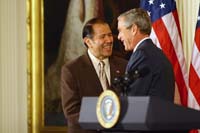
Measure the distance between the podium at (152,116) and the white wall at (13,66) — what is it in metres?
3.57

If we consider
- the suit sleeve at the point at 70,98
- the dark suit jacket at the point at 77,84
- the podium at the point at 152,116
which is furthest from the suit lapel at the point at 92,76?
the podium at the point at 152,116

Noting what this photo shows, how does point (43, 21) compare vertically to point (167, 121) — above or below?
above

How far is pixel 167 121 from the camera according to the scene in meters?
1.95

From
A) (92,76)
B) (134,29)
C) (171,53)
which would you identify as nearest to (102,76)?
(92,76)

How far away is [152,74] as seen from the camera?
258 cm

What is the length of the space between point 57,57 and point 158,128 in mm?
3681

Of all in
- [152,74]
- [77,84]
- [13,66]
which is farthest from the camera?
[13,66]

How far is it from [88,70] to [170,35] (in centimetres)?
100

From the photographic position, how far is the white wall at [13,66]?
5.52m

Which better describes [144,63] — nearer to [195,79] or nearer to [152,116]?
[152,116]

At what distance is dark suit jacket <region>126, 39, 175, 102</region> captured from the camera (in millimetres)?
2477

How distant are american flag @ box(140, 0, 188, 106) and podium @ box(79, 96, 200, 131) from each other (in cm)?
288

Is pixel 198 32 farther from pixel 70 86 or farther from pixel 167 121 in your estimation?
pixel 167 121

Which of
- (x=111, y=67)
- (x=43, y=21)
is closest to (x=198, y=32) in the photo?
(x=111, y=67)
